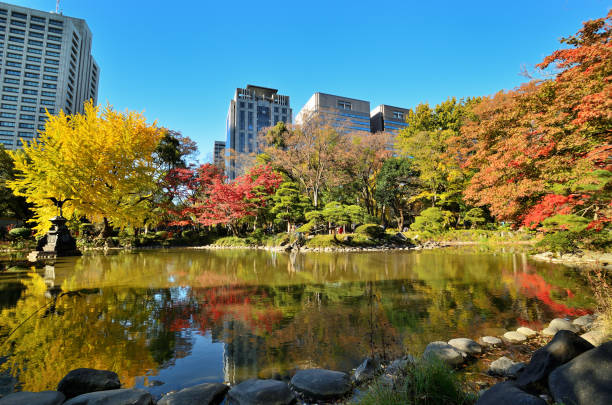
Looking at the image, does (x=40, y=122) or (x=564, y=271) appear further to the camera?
(x=40, y=122)

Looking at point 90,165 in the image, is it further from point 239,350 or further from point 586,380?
point 586,380

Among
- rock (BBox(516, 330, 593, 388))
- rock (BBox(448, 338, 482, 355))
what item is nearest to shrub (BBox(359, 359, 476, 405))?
rock (BBox(516, 330, 593, 388))

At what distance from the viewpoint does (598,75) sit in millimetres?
5551

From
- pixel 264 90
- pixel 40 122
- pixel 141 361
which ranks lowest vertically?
pixel 141 361

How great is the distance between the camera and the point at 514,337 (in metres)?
3.46

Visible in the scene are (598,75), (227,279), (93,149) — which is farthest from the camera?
(93,149)

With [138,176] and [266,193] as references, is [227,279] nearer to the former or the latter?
[138,176]

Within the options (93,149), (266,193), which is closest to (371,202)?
(266,193)

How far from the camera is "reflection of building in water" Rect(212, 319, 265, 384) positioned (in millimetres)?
2773

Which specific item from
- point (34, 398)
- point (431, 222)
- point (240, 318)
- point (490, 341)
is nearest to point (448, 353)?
→ point (490, 341)

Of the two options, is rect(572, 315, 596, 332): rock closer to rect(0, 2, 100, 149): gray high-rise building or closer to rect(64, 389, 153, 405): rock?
rect(64, 389, 153, 405): rock

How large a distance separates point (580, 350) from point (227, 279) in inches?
275

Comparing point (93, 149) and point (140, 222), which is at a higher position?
point (93, 149)

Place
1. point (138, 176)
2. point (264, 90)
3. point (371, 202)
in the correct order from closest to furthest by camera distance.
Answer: point (138, 176) → point (371, 202) → point (264, 90)
